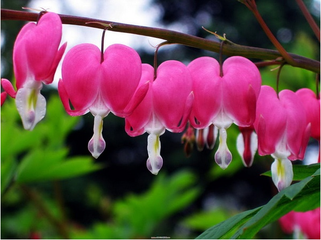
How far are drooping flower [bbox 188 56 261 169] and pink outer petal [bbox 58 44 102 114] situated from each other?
0.16 meters

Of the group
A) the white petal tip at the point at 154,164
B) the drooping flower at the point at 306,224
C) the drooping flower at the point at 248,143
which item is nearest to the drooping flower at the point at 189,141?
the drooping flower at the point at 248,143

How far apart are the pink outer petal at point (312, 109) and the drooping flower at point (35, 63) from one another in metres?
0.46

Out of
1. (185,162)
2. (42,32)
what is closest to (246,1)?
(42,32)

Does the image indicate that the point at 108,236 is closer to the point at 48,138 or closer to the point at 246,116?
the point at 48,138

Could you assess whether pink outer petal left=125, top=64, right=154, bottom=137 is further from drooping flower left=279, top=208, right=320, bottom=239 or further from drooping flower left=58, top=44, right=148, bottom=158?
drooping flower left=279, top=208, right=320, bottom=239

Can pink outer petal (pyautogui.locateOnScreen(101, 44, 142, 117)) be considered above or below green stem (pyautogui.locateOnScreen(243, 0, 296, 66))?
below

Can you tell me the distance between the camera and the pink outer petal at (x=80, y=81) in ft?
2.29

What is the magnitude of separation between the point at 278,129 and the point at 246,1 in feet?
0.69

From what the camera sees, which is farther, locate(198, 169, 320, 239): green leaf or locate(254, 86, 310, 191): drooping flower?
locate(254, 86, 310, 191): drooping flower

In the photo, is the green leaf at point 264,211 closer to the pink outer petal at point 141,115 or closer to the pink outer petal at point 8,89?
the pink outer petal at point 141,115

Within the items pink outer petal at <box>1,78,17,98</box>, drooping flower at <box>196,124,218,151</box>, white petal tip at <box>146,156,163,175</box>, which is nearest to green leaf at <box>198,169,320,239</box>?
white petal tip at <box>146,156,163,175</box>

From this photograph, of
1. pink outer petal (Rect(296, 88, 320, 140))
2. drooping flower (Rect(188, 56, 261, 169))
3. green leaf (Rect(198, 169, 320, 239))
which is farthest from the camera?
pink outer petal (Rect(296, 88, 320, 140))

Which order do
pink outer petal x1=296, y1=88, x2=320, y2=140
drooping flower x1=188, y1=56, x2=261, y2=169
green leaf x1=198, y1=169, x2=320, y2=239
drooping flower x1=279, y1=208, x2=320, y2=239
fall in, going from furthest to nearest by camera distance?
drooping flower x1=279, y1=208, x2=320, y2=239, pink outer petal x1=296, y1=88, x2=320, y2=140, drooping flower x1=188, y1=56, x2=261, y2=169, green leaf x1=198, y1=169, x2=320, y2=239

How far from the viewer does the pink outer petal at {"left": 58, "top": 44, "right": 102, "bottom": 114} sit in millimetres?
699
